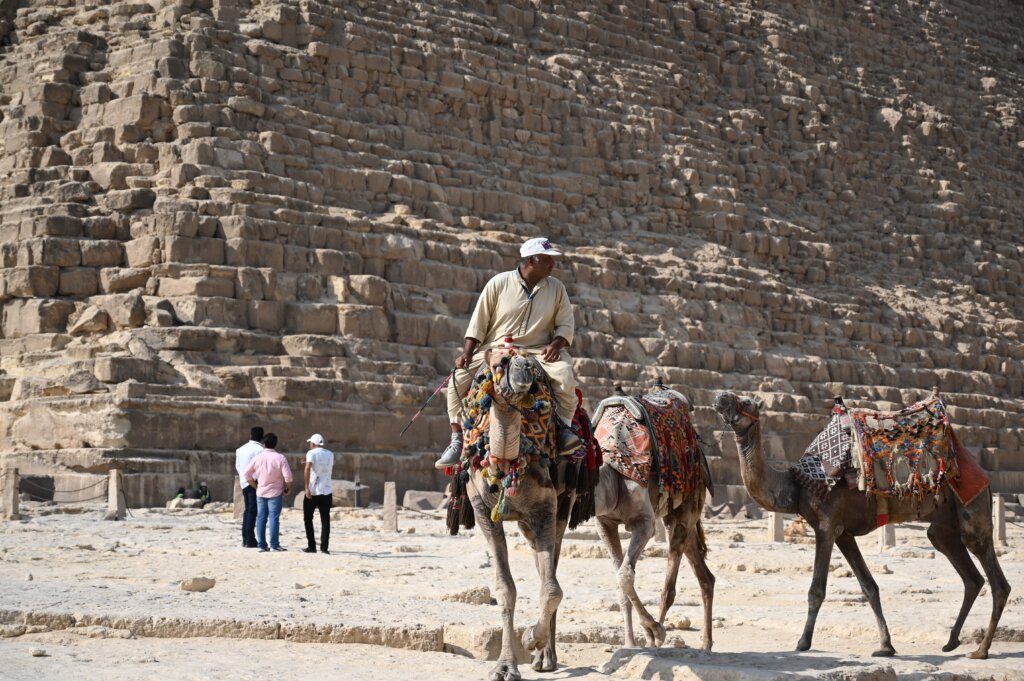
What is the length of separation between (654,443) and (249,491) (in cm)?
573

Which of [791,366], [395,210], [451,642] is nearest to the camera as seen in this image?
[451,642]

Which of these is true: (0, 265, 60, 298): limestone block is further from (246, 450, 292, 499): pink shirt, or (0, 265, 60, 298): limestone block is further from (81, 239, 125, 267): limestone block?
(246, 450, 292, 499): pink shirt

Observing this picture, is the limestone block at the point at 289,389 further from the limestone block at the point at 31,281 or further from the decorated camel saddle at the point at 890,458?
the decorated camel saddle at the point at 890,458

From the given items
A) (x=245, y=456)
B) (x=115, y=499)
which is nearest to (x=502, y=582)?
(x=245, y=456)

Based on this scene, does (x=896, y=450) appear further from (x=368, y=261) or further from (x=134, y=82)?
(x=134, y=82)

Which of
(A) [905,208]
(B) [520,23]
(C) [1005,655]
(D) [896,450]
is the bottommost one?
(C) [1005,655]

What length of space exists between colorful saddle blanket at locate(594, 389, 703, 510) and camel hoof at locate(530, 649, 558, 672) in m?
1.49

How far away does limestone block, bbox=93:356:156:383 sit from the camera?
62.6 ft

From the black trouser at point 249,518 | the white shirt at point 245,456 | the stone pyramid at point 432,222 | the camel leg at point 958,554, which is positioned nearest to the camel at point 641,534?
the camel leg at point 958,554

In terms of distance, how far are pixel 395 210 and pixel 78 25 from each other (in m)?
6.59

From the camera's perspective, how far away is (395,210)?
24656 mm

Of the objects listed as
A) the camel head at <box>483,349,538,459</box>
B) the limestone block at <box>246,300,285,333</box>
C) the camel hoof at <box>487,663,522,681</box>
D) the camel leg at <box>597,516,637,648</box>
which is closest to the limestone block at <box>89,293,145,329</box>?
the limestone block at <box>246,300,285,333</box>

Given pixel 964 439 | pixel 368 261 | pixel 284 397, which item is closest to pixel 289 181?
pixel 368 261

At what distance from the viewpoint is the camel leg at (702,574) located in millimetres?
8680
